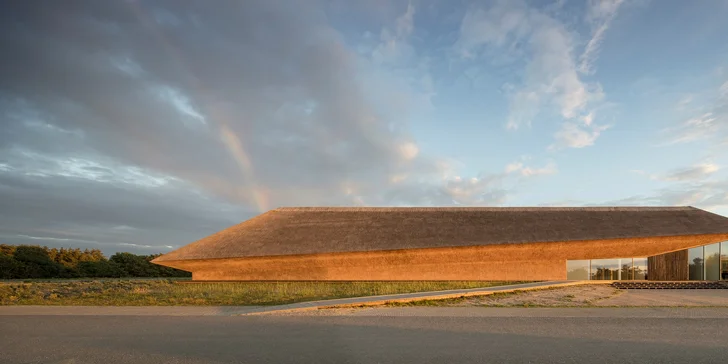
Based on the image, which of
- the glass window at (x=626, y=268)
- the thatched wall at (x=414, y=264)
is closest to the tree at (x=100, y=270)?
the thatched wall at (x=414, y=264)

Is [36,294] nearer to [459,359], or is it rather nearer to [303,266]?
[303,266]

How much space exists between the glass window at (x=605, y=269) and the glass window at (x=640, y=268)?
0.98m

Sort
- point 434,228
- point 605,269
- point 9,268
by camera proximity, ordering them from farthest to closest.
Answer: point 9,268 < point 605,269 < point 434,228

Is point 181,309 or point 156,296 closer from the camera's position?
point 181,309

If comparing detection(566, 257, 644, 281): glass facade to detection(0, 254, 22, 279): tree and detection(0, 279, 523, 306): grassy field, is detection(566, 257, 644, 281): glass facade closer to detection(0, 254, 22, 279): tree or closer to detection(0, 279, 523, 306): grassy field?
detection(0, 279, 523, 306): grassy field

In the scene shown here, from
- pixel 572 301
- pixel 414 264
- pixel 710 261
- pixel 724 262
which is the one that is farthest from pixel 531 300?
pixel 724 262

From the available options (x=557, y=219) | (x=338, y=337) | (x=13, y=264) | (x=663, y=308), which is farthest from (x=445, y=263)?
(x=13, y=264)

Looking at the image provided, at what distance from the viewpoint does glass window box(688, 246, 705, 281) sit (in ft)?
89.3

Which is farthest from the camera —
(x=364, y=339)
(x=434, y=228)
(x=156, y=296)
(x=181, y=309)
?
(x=434, y=228)

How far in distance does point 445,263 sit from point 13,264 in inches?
1114

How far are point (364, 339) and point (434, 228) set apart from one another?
1860cm

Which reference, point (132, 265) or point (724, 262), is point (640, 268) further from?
point (132, 265)

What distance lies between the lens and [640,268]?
28078 mm

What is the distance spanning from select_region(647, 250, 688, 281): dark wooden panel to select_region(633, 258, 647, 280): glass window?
A: 0.26 metres
